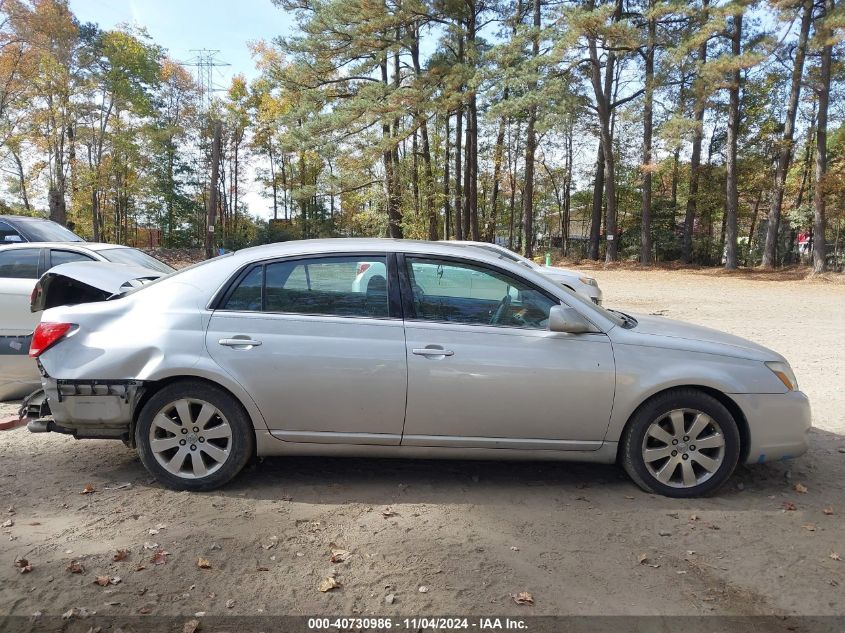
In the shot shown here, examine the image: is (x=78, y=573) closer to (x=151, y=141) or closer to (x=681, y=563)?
(x=681, y=563)

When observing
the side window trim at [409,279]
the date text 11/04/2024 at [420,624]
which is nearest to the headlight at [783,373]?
the side window trim at [409,279]

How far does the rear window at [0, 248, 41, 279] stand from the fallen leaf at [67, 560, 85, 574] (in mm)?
4371

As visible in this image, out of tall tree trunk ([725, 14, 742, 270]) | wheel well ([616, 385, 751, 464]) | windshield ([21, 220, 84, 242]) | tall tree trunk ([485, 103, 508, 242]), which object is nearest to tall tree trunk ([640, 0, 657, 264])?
tall tree trunk ([725, 14, 742, 270])

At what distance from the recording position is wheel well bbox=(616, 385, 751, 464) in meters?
3.64

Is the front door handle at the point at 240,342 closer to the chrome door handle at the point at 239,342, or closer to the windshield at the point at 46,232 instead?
the chrome door handle at the point at 239,342

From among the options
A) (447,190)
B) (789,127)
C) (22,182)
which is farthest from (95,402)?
(22,182)

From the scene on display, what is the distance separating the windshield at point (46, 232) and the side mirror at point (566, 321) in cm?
732

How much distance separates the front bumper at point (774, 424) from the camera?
3.63m

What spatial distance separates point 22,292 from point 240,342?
3705 millimetres

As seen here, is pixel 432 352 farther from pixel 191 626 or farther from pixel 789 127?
pixel 789 127

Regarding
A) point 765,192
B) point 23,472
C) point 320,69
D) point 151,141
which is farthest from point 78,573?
point 151,141

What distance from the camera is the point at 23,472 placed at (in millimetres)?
4059

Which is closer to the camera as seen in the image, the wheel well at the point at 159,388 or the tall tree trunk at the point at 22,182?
the wheel well at the point at 159,388

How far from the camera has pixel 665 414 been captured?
143 inches
